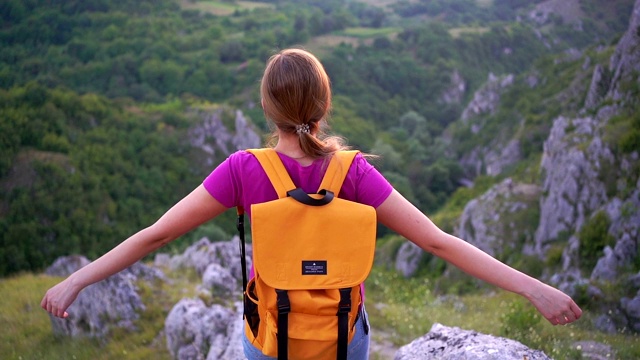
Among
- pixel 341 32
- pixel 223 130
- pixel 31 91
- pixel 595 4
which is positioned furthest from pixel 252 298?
pixel 341 32

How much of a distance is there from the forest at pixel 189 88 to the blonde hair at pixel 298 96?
A: 1.45 feet

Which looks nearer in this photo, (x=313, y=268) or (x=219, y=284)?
(x=313, y=268)

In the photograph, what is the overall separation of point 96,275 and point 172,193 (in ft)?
141

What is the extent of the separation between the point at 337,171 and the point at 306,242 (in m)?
0.30

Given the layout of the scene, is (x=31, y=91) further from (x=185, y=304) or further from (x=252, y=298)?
(x=252, y=298)

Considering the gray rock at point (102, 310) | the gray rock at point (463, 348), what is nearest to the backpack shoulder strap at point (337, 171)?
the gray rock at point (463, 348)

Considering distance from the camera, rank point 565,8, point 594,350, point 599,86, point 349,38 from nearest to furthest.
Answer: point 594,350 → point 599,86 → point 565,8 → point 349,38

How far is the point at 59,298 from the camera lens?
2312 mm

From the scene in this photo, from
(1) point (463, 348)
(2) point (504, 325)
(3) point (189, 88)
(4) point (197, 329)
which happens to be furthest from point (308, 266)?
(3) point (189, 88)

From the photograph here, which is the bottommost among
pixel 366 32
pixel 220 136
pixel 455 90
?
pixel 455 90

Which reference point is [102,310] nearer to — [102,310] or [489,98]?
[102,310]

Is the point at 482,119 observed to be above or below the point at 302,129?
below

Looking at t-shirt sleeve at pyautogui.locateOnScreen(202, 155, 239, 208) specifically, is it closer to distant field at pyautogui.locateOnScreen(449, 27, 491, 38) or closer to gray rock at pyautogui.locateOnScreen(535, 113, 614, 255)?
gray rock at pyautogui.locateOnScreen(535, 113, 614, 255)

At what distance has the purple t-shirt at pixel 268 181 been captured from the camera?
7.41 feet
